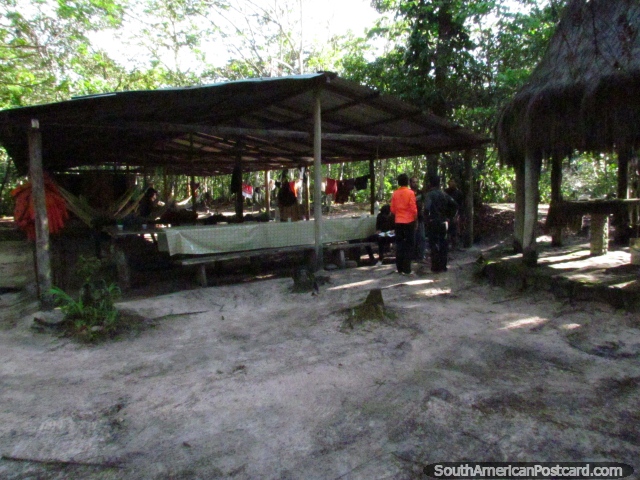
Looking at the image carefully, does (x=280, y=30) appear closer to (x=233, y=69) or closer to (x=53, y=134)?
(x=233, y=69)

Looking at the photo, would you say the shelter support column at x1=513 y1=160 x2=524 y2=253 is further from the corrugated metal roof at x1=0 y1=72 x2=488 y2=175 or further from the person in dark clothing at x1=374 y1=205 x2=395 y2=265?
the person in dark clothing at x1=374 y1=205 x2=395 y2=265

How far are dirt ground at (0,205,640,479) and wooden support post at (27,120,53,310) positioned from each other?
48 cm

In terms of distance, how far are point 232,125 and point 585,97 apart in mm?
6055

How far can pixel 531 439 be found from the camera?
2.67 meters

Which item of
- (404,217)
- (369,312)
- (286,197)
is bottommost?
(369,312)

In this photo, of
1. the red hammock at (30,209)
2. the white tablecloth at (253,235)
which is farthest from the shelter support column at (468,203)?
the red hammock at (30,209)

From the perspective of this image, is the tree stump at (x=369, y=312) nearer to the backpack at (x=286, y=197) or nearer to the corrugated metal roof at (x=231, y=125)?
the corrugated metal roof at (x=231, y=125)

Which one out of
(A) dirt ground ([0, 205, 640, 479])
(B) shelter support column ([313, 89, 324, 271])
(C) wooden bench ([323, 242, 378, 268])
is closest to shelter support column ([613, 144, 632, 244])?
(A) dirt ground ([0, 205, 640, 479])

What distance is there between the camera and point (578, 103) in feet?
18.3

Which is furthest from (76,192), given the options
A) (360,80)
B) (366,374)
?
(366,374)

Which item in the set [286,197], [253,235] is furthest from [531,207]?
[286,197]

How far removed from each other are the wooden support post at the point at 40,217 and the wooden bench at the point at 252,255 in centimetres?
167

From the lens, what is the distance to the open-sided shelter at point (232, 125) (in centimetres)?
539

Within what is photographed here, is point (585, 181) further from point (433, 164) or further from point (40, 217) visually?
point (40, 217)
